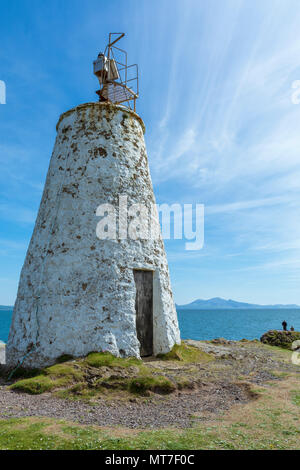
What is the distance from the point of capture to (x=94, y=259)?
11.3 metres

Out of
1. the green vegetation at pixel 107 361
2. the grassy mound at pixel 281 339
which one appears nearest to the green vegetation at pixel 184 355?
the green vegetation at pixel 107 361

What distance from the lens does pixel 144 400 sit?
783 cm

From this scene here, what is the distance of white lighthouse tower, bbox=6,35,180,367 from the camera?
35.0 feet

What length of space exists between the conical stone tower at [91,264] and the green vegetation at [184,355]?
27cm

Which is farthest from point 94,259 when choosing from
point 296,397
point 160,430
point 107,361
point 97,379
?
point 296,397

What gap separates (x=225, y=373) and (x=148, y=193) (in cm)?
763

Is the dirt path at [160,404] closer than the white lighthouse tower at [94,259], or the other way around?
the dirt path at [160,404]

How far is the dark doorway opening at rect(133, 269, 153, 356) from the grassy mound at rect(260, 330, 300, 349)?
429 inches

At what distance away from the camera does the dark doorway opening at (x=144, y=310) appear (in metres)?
11.8

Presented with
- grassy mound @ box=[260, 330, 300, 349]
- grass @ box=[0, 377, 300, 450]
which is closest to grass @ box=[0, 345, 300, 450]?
grass @ box=[0, 377, 300, 450]

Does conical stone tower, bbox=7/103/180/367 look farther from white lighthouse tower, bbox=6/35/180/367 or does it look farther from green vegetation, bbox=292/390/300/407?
green vegetation, bbox=292/390/300/407

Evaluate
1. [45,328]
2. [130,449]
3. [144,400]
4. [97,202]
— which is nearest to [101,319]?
[45,328]

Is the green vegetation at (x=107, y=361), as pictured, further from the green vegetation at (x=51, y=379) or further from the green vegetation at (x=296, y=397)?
the green vegetation at (x=296, y=397)
